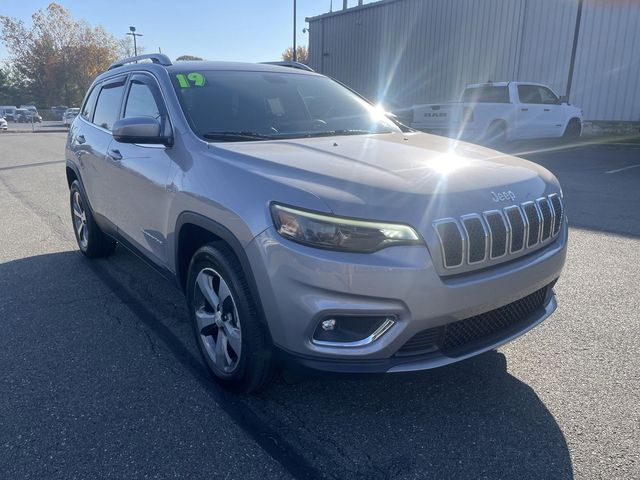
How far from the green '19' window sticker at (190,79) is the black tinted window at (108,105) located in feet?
3.25

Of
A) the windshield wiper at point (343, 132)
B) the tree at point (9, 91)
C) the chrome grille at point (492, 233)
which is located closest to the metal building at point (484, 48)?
the windshield wiper at point (343, 132)

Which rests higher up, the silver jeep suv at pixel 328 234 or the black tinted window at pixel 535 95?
the black tinted window at pixel 535 95

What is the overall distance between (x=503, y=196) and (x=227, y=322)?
1.55m

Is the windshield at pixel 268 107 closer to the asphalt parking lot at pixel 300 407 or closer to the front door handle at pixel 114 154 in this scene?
the front door handle at pixel 114 154

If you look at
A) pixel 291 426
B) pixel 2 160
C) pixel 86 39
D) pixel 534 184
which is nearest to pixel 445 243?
pixel 534 184

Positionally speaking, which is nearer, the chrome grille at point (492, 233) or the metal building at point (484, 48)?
the chrome grille at point (492, 233)

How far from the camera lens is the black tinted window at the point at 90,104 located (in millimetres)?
5055

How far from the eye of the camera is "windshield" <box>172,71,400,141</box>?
324cm

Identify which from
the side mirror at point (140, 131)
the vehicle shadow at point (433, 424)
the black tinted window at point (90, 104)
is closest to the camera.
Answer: the vehicle shadow at point (433, 424)

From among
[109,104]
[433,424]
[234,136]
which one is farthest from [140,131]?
[433,424]

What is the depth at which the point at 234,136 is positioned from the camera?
3.11 m

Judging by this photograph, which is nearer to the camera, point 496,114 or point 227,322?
point 227,322

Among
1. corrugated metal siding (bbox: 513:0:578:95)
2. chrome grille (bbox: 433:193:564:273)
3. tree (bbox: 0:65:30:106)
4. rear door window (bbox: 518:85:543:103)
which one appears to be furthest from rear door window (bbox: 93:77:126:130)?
tree (bbox: 0:65:30:106)

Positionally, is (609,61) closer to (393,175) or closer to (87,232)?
(87,232)
